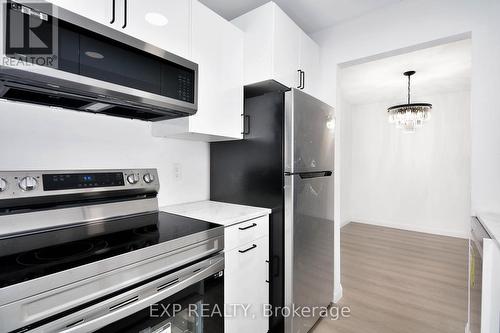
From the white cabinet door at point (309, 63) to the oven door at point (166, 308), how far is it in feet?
5.09

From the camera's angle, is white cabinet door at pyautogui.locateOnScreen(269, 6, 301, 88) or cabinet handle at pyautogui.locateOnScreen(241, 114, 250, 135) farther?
cabinet handle at pyautogui.locateOnScreen(241, 114, 250, 135)

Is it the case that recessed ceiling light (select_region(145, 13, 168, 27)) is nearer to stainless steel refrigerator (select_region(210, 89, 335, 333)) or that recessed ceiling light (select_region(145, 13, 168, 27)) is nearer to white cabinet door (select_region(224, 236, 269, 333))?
stainless steel refrigerator (select_region(210, 89, 335, 333))

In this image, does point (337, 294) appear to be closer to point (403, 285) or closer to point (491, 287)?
point (403, 285)

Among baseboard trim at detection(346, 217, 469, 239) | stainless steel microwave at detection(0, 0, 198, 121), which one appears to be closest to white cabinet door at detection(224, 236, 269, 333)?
stainless steel microwave at detection(0, 0, 198, 121)

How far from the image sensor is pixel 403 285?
8.11 ft

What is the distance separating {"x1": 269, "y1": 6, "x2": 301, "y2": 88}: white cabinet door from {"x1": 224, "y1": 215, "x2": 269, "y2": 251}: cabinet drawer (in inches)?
38.2

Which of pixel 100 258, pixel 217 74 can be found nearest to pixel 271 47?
pixel 217 74

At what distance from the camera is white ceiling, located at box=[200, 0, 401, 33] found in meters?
1.90

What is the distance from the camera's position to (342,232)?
4406 mm

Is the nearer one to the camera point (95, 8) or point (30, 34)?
point (30, 34)

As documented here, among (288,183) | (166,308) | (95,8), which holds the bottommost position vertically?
(166,308)

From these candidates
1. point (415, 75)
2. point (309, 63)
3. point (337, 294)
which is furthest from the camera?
point (415, 75)

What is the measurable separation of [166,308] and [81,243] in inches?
17.0

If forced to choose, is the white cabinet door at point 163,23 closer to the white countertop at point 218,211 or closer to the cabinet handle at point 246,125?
the cabinet handle at point 246,125
